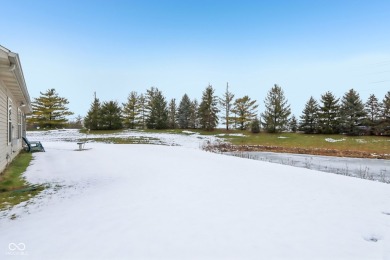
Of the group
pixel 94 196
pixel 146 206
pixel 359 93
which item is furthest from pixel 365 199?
pixel 359 93

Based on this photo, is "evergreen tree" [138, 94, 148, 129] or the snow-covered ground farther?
"evergreen tree" [138, 94, 148, 129]

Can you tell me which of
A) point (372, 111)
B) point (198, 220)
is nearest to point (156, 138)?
point (198, 220)

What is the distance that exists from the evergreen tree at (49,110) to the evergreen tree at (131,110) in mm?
8836

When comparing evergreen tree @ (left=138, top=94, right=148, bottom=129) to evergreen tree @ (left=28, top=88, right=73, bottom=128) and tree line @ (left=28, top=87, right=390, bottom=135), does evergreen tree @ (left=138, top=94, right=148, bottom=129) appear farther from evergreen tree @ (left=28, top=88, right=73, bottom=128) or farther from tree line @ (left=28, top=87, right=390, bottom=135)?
evergreen tree @ (left=28, top=88, right=73, bottom=128)

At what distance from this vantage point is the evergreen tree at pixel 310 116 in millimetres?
30562

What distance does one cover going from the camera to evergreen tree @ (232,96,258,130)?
111ft

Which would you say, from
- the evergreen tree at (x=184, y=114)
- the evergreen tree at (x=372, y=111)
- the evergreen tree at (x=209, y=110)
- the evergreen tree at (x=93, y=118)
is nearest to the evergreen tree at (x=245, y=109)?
the evergreen tree at (x=209, y=110)

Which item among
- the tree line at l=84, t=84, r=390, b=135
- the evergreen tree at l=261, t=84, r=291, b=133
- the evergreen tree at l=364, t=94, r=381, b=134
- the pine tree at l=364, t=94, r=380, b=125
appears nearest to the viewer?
the evergreen tree at l=364, t=94, r=381, b=134

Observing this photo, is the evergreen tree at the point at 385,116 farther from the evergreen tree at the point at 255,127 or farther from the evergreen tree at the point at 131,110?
the evergreen tree at the point at 131,110

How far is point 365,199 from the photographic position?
496 cm

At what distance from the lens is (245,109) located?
3388 centimetres

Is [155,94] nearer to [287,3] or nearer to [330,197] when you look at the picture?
[287,3]

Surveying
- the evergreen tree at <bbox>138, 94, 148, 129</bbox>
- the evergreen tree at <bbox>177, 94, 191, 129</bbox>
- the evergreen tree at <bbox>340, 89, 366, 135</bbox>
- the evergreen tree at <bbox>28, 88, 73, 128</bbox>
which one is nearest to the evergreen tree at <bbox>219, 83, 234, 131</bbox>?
the evergreen tree at <bbox>177, 94, 191, 129</bbox>

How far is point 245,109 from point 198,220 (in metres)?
31.6
